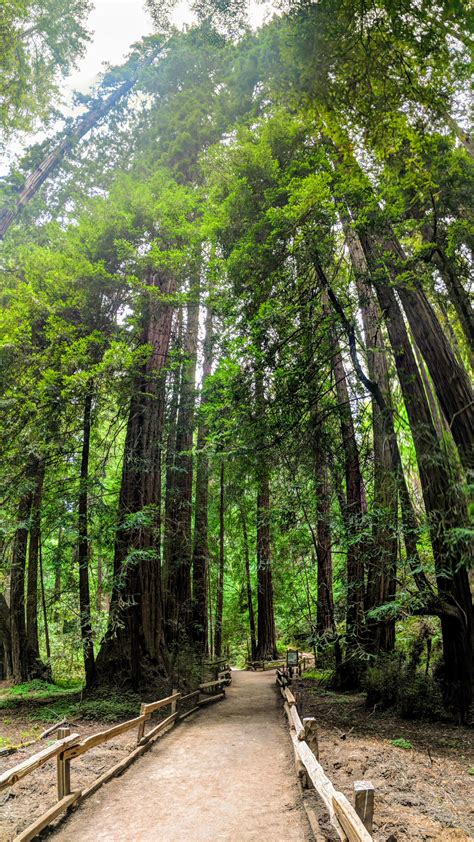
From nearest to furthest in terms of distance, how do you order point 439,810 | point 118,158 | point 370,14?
point 370,14 → point 439,810 → point 118,158

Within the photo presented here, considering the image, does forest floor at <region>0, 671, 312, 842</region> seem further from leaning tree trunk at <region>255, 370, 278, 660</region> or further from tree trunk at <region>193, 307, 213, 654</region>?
leaning tree trunk at <region>255, 370, 278, 660</region>

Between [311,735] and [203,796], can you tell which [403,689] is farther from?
[203,796]

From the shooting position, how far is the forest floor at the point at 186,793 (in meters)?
4.48

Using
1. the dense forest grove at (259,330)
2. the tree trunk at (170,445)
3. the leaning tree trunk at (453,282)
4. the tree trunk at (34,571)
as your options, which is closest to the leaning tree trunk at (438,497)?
the dense forest grove at (259,330)

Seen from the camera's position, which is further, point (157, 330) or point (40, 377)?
point (157, 330)

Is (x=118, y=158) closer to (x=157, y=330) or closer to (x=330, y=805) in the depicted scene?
(x=157, y=330)

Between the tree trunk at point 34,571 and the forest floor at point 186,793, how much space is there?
471 centimetres

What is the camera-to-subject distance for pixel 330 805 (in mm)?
3818

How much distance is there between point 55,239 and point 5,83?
4.36 m

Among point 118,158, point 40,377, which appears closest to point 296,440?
point 40,377

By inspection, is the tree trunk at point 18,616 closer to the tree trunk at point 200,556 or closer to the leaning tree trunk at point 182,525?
the leaning tree trunk at point 182,525

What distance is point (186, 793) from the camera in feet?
18.4

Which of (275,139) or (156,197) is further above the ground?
(156,197)

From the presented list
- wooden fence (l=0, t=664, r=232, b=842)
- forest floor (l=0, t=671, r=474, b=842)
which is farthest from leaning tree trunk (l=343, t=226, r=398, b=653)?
wooden fence (l=0, t=664, r=232, b=842)
